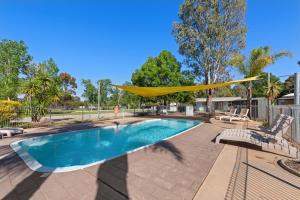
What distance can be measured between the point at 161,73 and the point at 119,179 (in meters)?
17.4

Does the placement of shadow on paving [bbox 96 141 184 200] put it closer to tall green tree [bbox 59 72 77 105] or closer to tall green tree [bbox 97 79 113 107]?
tall green tree [bbox 59 72 77 105]

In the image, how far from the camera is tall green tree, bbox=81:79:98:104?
46.8 metres

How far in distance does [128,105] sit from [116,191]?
5018 centimetres

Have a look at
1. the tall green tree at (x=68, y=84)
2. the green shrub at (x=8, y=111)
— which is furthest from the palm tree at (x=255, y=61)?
the tall green tree at (x=68, y=84)

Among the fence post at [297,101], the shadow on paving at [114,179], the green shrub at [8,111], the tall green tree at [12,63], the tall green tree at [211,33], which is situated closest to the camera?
the shadow on paving at [114,179]

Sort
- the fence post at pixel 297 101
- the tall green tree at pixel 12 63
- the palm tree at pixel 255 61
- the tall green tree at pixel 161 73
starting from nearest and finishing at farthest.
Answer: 1. the fence post at pixel 297 101
2. the palm tree at pixel 255 61
3. the tall green tree at pixel 12 63
4. the tall green tree at pixel 161 73

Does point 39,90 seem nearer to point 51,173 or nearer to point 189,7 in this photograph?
point 51,173

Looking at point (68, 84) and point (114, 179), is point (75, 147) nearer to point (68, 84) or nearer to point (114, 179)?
point (114, 179)

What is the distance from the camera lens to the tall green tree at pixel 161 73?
19297 millimetres

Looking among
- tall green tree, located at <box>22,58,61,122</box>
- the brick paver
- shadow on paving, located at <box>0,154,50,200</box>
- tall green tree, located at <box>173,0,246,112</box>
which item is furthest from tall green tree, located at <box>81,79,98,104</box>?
the brick paver

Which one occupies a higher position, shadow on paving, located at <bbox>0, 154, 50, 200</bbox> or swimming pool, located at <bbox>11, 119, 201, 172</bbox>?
shadow on paving, located at <bbox>0, 154, 50, 200</bbox>

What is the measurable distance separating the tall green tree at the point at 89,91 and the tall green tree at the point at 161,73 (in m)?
29.6

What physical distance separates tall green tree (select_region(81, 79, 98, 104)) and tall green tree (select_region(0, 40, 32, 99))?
24.4m

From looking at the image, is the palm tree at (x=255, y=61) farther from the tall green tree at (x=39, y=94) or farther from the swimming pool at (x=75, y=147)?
the tall green tree at (x=39, y=94)
